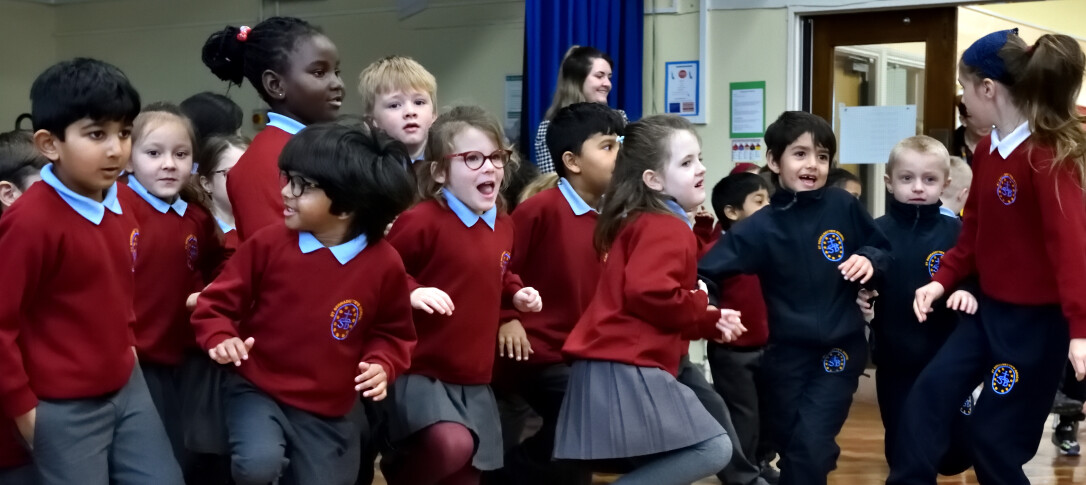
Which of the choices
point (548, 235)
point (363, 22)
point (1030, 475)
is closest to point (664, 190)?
point (548, 235)

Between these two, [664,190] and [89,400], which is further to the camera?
[664,190]

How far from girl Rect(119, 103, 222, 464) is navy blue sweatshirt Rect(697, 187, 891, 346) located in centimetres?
139

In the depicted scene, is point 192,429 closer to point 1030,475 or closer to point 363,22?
point 1030,475

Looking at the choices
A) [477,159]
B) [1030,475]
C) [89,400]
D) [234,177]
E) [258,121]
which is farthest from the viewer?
[258,121]

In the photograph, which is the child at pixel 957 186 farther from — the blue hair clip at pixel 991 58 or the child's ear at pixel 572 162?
the child's ear at pixel 572 162

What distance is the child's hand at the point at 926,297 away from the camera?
10.5ft

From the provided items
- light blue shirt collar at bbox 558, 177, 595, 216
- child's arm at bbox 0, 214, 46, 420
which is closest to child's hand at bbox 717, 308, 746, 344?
light blue shirt collar at bbox 558, 177, 595, 216

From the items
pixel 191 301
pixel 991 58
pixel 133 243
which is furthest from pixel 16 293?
pixel 991 58

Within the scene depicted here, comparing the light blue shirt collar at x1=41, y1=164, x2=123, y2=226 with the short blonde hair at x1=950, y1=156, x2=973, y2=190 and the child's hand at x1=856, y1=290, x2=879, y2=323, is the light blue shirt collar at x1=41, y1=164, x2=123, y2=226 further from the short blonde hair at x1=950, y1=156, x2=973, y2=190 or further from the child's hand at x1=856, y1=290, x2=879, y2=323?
the short blonde hair at x1=950, y1=156, x2=973, y2=190

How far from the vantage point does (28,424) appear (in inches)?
90.7

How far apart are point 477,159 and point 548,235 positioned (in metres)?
0.45

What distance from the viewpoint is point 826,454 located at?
10.8 ft

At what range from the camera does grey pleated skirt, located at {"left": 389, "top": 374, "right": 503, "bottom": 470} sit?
2900 mm

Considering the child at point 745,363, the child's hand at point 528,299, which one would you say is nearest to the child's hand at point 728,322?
the child's hand at point 528,299
